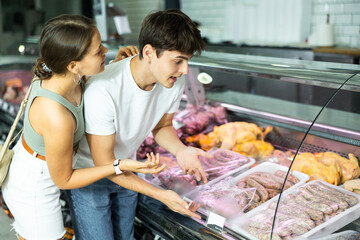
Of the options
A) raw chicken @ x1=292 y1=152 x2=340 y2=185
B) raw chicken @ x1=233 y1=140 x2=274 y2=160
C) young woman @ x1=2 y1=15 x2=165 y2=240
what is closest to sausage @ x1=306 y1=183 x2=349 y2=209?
raw chicken @ x1=292 y1=152 x2=340 y2=185

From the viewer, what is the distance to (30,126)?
176cm

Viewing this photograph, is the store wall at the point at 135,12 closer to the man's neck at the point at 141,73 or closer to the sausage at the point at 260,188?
the man's neck at the point at 141,73

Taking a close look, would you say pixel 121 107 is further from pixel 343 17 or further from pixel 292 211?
pixel 343 17

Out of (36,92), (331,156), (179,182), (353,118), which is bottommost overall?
(179,182)

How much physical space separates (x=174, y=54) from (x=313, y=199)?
88 centimetres

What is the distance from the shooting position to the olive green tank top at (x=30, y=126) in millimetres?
1644

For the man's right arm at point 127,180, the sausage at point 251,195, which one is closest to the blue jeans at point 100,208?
the man's right arm at point 127,180

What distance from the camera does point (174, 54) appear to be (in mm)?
1629

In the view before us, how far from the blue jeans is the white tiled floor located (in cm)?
124

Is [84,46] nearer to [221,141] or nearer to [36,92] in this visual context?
[36,92]

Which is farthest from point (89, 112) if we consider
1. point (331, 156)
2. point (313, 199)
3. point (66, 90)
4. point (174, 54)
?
point (331, 156)

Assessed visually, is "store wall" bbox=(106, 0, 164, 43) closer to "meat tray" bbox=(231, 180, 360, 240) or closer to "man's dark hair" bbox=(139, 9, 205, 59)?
"man's dark hair" bbox=(139, 9, 205, 59)

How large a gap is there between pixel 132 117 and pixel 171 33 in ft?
1.55

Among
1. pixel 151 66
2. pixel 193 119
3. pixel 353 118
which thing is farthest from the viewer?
pixel 193 119
